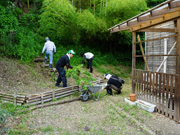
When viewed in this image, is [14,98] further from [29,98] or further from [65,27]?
[65,27]

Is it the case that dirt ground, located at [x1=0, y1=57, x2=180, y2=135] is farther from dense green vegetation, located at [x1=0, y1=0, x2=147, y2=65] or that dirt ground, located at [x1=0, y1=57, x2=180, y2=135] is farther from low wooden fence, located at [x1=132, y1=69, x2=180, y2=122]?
dense green vegetation, located at [x1=0, y1=0, x2=147, y2=65]

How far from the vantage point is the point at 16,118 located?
12.3ft

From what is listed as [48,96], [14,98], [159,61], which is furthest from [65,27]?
[14,98]

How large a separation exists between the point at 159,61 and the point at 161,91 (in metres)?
3.38

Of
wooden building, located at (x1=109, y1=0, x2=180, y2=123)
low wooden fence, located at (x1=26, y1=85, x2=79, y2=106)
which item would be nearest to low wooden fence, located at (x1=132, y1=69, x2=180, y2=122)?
wooden building, located at (x1=109, y1=0, x2=180, y2=123)

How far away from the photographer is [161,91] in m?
4.54

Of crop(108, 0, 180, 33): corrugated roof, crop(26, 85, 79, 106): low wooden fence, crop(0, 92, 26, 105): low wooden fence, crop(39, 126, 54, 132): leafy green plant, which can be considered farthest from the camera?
crop(26, 85, 79, 106): low wooden fence

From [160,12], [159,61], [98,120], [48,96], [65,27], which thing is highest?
[65,27]

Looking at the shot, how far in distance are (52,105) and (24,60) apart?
4689 millimetres

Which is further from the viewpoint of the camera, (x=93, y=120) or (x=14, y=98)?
(x=14, y=98)

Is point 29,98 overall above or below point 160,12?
below

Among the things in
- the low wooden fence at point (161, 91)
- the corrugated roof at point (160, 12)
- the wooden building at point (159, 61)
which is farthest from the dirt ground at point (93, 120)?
the corrugated roof at point (160, 12)

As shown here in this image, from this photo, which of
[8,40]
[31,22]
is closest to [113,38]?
[31,22]

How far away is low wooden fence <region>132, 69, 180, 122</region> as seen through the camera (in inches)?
159
